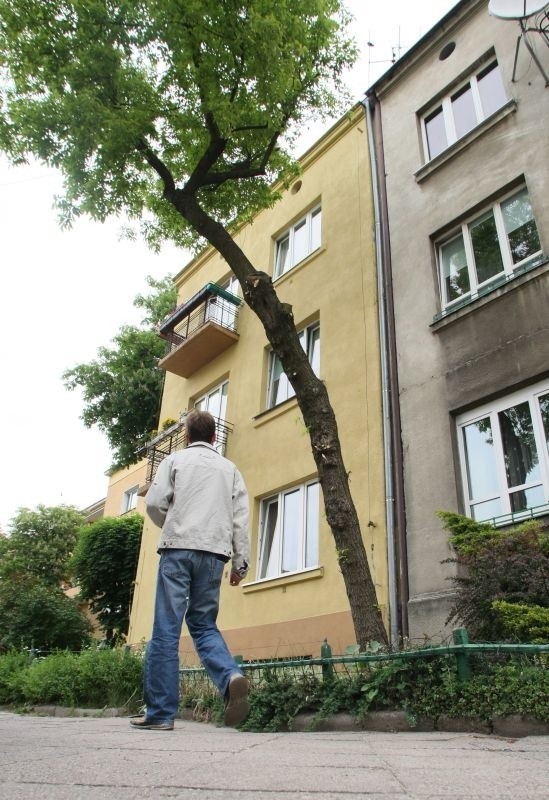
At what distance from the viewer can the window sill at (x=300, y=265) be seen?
41.2 ft

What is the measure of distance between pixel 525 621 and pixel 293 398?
731cm

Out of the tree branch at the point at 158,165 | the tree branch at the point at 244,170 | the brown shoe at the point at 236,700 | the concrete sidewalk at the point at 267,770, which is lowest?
the concrete sidewalk at the point at 267,770

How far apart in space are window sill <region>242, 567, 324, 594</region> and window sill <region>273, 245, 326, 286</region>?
6.51 metres

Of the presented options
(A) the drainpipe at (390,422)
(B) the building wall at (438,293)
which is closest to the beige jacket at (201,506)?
(A) the drainpipe at (390,422)

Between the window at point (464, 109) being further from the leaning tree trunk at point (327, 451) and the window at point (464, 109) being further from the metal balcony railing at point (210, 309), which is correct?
the metal balcony railing at point (210, 309)

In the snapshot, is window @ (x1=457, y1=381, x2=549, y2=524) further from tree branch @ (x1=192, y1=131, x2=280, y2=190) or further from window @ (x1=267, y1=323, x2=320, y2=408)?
tree branch @ (x1=192, y1=131, x2=280, y2=190)

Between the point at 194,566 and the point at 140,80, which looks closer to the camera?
the point at 194,566

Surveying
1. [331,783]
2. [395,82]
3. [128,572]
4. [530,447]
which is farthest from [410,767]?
[128,572]

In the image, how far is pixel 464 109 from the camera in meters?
10.9

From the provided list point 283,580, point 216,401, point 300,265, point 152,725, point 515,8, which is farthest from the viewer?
point 216,401

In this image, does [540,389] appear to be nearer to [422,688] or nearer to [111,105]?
[422,688]

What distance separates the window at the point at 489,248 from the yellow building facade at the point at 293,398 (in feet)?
4.87

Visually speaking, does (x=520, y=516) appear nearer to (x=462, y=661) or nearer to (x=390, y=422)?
(x=390, y=422)

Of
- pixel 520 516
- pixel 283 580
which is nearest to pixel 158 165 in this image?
pixel 283 580
